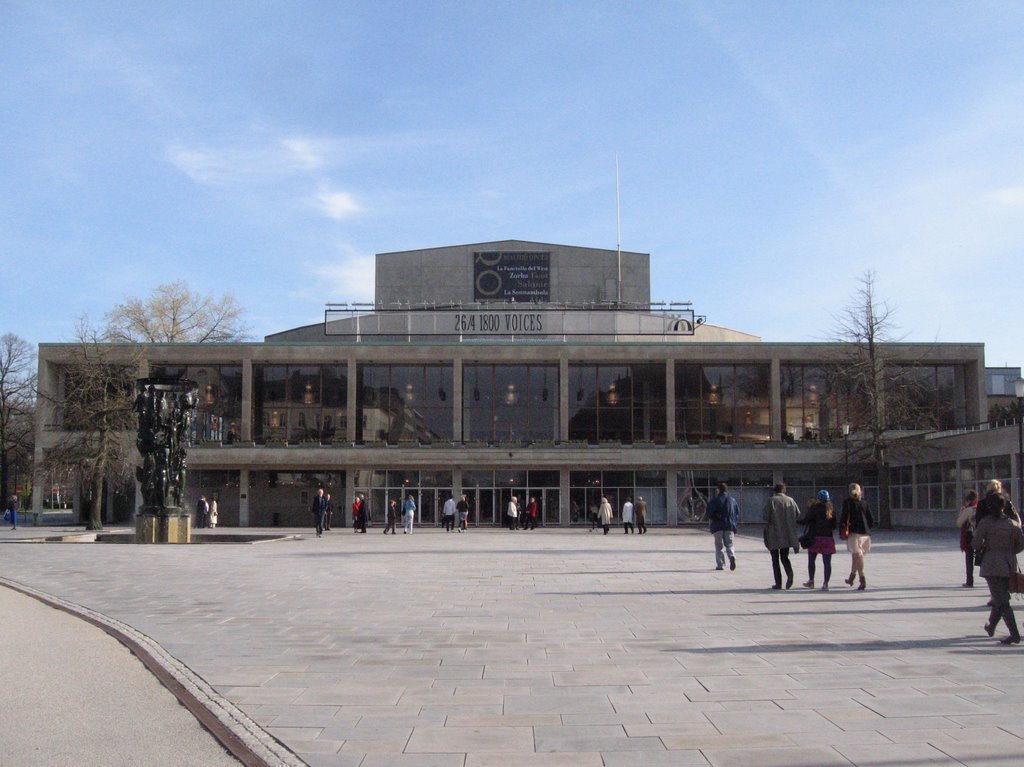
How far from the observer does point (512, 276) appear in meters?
64.1

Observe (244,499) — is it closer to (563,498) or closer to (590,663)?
(563,498)

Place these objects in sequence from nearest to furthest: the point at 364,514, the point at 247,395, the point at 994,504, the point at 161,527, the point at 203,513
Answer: the point at 994,504, the point at 161,527, the point at 364,514, the point at 203,513, the point at 247,395

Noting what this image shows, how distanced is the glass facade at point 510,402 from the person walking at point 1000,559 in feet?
136

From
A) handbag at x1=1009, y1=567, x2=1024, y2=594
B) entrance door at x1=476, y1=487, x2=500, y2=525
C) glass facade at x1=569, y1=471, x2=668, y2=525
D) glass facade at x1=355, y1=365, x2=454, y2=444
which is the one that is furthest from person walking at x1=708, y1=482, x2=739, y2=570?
glass facade at x1=355, y1=365, x2=454, y2=444

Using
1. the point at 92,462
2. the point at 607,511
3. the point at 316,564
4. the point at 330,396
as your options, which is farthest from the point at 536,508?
the point at 316,564

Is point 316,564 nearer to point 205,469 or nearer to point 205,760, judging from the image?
point 205,760

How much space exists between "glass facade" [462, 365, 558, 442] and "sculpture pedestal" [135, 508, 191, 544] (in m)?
22.0

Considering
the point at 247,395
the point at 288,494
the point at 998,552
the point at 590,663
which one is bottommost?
the point at 590,663

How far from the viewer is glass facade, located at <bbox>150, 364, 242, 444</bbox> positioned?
171ft

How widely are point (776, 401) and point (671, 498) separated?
→ 25.0 feet

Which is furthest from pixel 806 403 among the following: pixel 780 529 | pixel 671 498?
pixel 780 529

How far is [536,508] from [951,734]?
4313 cm

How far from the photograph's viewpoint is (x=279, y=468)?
50.8m

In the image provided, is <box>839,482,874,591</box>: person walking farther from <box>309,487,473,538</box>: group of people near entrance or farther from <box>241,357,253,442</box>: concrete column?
<box>241,357,253,442</box>: concrete column
